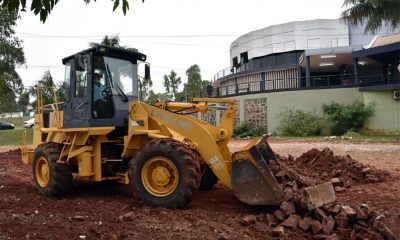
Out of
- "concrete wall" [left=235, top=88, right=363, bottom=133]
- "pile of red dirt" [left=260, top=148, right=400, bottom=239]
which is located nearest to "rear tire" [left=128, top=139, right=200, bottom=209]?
"pile of red dirt" [left=260, top=148, right=400, bottom=239]

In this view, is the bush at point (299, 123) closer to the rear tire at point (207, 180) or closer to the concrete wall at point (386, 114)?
the concrete wall at point (386, 114)

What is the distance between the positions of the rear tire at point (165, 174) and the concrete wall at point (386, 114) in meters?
23.7

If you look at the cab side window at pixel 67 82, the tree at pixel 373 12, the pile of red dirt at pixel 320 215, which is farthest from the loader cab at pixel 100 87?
the tree at pixel 373 12

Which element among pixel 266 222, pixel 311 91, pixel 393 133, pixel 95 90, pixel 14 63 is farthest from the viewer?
pixel 14 63

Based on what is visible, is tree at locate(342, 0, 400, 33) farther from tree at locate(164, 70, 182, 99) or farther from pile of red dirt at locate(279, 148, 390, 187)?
tree at locate(164, 70, 182, 99)

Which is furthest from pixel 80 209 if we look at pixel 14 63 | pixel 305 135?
pixel 14 63

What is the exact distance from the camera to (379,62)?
117 ft

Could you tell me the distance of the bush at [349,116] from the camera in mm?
28109

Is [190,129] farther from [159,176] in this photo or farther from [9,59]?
[9,59]

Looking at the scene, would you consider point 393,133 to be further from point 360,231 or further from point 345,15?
point 360,231

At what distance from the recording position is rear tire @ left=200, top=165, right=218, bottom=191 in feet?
28.1

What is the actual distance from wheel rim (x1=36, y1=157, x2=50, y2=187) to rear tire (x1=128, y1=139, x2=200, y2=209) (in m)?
2.54

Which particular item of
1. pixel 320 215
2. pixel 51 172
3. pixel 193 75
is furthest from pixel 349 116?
pixel 193 75

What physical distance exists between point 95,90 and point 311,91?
939 inches
